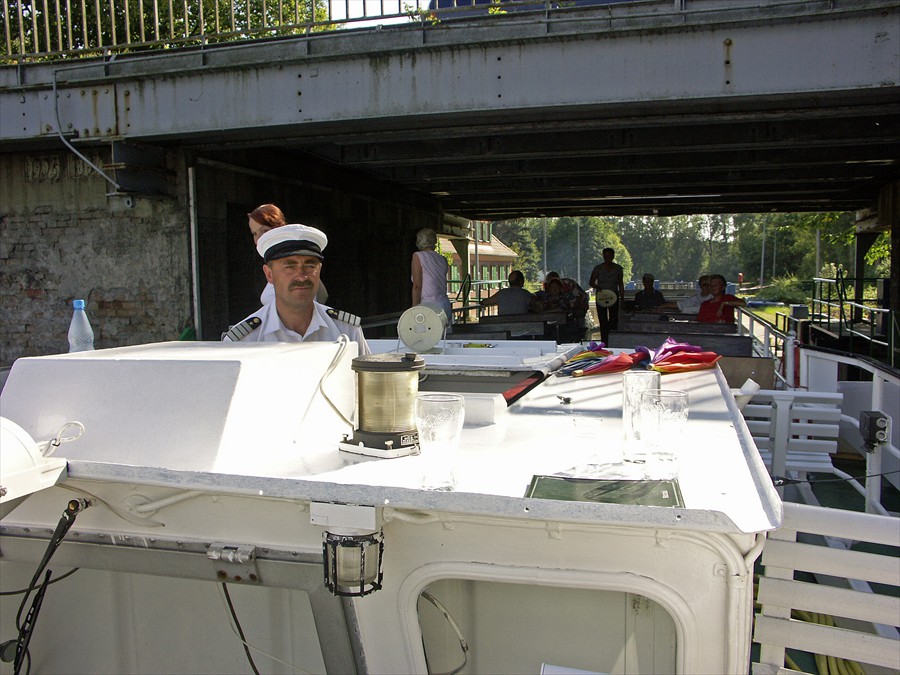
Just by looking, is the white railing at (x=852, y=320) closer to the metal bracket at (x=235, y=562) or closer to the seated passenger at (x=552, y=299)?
the seated passenger at (x=552, y=299)

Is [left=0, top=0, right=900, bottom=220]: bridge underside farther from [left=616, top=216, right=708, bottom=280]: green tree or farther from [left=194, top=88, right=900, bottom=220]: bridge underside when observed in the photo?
[left=616, top=216, right=708, bottom=280]: green tree

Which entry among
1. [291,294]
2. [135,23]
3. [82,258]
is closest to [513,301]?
[82,258]

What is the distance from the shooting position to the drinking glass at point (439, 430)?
5.72ft

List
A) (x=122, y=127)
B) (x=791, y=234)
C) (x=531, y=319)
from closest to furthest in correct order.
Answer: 1. (x=122, y=127)
2. (x=531, y=319)
3. (x=791, y=234)

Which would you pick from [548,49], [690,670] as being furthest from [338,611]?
[548,49]

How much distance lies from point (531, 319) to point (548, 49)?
181 inches

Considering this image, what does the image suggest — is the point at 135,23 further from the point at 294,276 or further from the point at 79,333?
the point at 294,276

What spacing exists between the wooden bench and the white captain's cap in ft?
6.61

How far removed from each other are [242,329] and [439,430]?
1.55 metres

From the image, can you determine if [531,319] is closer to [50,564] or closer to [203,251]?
[203,251]

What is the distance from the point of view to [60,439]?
192 cm

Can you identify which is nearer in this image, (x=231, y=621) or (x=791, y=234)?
(x=231, y=621)

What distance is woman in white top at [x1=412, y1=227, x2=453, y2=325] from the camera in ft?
24.0

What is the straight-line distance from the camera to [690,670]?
5.09 feet
